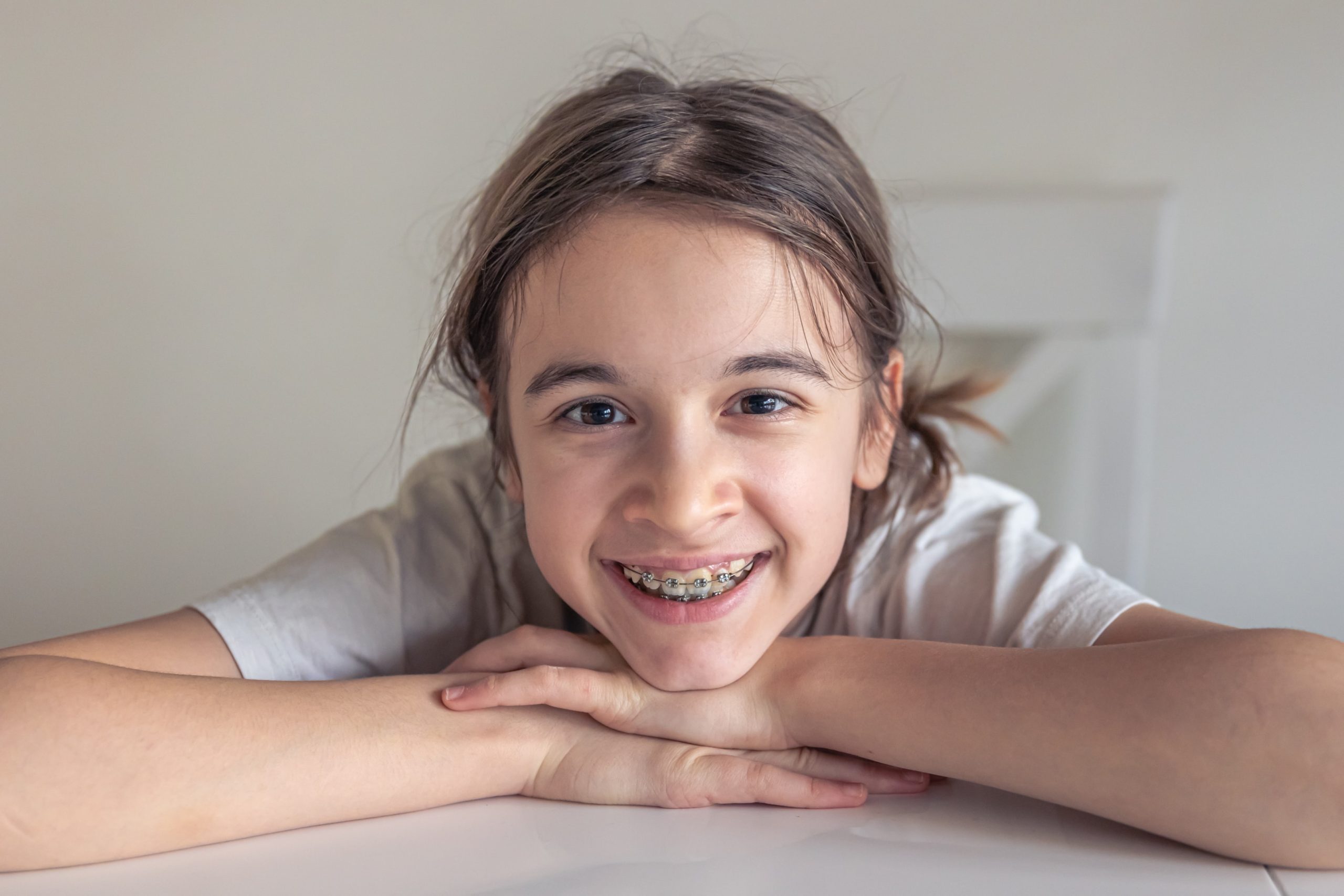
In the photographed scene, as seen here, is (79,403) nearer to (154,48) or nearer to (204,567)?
(204,567)

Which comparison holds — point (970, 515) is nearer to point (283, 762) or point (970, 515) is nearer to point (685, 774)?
point (685, 774)

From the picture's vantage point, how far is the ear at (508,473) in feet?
2.79

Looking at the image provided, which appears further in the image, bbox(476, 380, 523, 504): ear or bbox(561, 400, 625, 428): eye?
bbox(476, 380, 523, 504): ear

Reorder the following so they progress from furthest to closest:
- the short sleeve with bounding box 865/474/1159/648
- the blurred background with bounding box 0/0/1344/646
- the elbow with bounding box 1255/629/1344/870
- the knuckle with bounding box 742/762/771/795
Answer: the blurred background with bounding box 0/0/1344/646 < the short sleeve with bounding box 865/474/1159/648 < the knuckle with bounding box 742/762/771/795 < the elbow with bounding box 1255/629/1344/870

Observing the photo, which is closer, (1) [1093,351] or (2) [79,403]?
(1) [1093,351]

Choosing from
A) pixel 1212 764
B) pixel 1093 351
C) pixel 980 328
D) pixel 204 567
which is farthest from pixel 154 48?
pixel 1212 764

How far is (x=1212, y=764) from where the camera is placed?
0.57 meters

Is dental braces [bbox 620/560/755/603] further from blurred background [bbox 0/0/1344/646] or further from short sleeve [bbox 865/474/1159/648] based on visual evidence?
blurred background [bbox 0/0/1344/646]

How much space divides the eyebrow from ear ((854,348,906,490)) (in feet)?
0.46

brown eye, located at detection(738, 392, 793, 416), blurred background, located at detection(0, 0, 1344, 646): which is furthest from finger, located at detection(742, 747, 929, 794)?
blurred background, located at detection(0, 0, 1344, 646)

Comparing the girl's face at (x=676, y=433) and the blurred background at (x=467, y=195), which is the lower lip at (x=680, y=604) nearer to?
the girl's face at (x=676, y=433)

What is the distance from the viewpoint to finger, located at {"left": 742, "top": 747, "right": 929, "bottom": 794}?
2.20 feet

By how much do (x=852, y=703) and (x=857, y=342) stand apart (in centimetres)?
25

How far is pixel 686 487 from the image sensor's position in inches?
26.0
